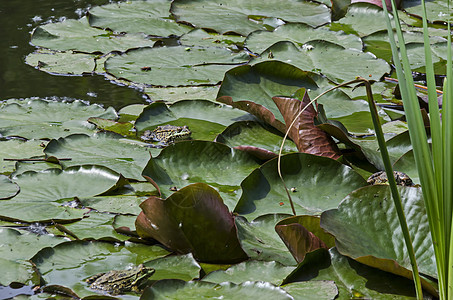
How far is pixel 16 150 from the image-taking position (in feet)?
6.59

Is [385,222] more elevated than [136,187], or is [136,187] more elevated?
[385,222]

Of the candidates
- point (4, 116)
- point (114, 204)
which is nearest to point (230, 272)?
point (114, 204)

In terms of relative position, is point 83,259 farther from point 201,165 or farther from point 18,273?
point 201,165

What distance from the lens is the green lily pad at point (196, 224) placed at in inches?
55.0

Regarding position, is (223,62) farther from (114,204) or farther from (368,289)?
(368,289)

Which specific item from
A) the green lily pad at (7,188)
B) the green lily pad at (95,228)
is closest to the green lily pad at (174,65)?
the green lily pad at (7,188)

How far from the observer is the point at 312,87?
222 cm

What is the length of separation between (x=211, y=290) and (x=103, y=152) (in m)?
0.90

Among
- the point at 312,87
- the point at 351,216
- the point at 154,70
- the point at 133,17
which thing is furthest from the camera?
the point at 133,17

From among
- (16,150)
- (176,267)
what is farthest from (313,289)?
(16,150)

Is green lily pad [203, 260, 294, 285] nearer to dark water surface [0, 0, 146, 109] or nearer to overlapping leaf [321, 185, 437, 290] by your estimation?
overlapping leaf [321, 185, 437, 290]

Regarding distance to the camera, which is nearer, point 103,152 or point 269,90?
point 103,152

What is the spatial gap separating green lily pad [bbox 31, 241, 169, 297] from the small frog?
0.61 metres

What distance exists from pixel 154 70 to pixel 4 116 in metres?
0.74
